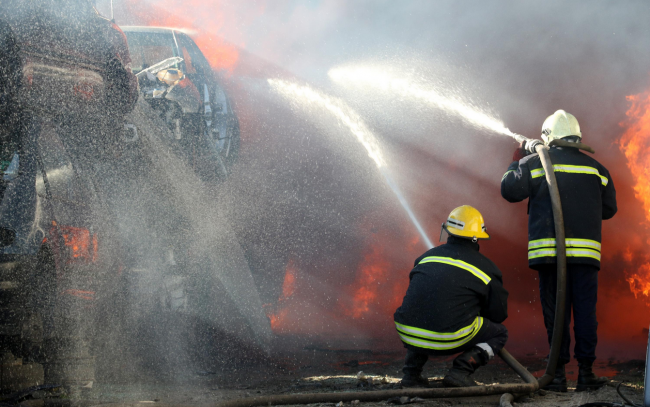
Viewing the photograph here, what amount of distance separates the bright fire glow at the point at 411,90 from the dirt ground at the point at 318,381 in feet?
11.1

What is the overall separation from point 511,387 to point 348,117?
18.0 ft

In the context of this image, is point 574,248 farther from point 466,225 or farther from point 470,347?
point 470,347

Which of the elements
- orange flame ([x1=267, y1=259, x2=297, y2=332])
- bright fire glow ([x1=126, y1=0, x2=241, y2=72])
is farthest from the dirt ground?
bright fire glow ([x1=126, y1=0, x2=241, y2=72])

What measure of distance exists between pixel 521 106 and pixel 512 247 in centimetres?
194

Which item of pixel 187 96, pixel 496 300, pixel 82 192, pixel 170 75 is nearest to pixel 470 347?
pixel 496 300

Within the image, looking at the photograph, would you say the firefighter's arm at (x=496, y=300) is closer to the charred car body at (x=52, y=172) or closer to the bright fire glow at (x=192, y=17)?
the charred car body at (x=52, y=172)

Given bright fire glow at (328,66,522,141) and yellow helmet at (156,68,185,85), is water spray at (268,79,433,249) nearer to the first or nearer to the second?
bright fire glow at (328,66,522,141)

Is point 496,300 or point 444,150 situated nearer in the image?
point 496,300

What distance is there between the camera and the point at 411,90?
299 inches

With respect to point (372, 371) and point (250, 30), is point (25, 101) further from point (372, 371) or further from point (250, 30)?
point (250, 30)

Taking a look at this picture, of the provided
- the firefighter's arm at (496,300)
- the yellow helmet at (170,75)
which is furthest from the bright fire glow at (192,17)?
the firefighter's arm at (496,300)

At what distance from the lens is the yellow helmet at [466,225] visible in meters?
3.31

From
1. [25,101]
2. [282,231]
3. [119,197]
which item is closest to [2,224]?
[25,101]

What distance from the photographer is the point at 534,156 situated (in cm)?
359
